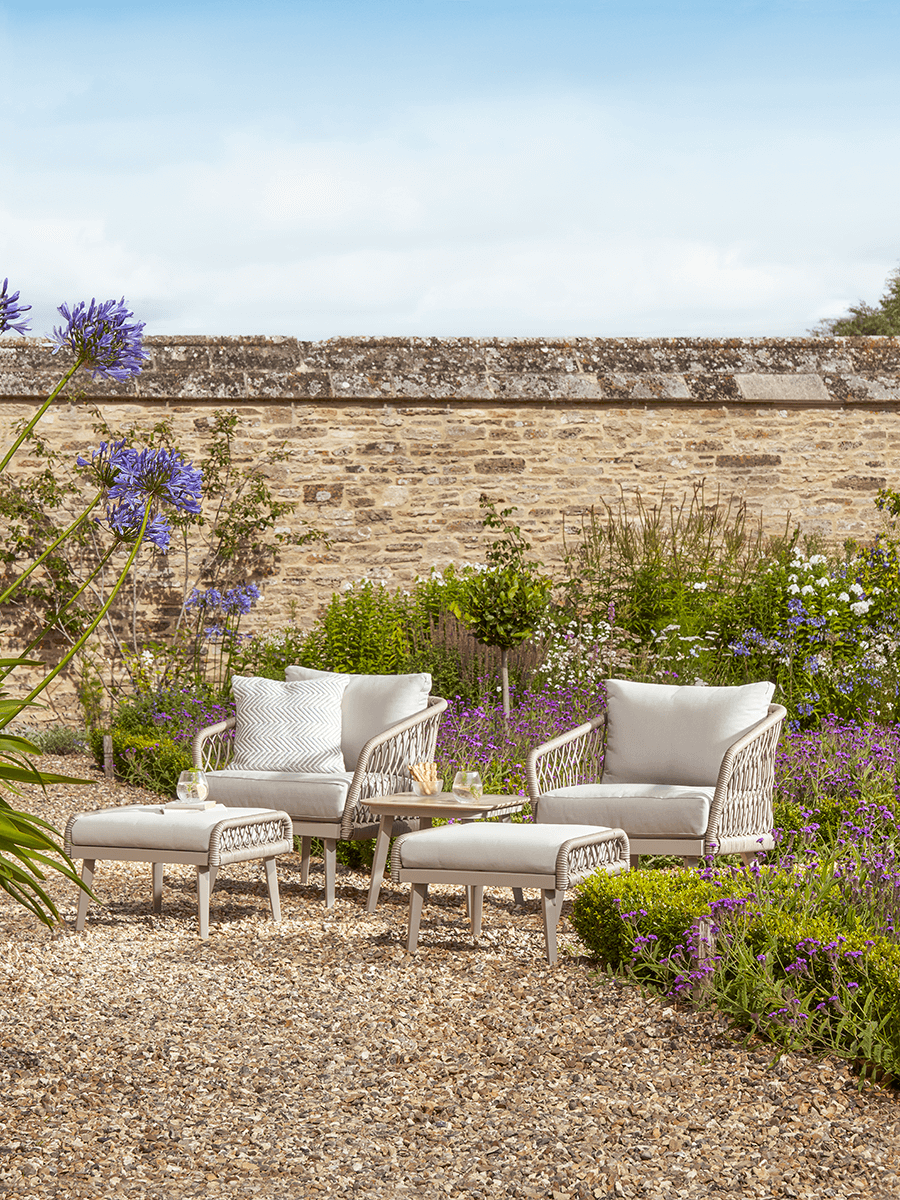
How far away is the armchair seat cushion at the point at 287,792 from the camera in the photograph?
15.8 feet

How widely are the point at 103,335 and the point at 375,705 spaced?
3406 millimetres

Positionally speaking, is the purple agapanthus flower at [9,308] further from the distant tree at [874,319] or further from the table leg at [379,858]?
the distant tree at [874,319]

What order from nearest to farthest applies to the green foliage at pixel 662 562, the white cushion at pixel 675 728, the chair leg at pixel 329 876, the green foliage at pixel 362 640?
the chair leg at pixel 329 876
the white cushion at pixel 675 728
the green foliage at pixel 362 640
the green foliage at pixel 662 562

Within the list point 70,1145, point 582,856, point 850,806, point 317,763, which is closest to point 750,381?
point 850,806

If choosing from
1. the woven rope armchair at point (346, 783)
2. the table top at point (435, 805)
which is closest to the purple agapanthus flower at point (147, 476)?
the table top at point (435, 805)

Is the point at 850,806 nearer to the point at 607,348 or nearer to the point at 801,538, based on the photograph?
the point at 801,538

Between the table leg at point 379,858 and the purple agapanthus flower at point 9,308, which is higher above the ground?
the purple agapanthus flower at point 9,308

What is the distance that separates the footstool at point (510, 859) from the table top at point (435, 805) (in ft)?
1.07

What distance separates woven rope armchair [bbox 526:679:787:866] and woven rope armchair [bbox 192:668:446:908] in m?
0.61

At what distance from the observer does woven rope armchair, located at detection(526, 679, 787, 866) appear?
4461mm

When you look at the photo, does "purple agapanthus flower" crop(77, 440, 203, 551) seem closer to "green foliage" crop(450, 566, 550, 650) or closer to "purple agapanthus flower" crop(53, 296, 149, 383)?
"purple agapanthus flower" crop(53, 296, 149, 383)

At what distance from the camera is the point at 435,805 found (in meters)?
4.49

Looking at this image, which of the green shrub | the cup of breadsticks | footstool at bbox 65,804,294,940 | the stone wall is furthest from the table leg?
the stone wall

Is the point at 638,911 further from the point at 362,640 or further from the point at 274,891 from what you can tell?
the point at 362,640
